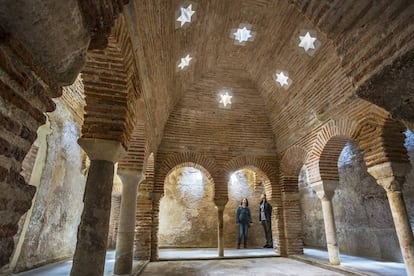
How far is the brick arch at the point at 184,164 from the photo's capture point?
895 cm

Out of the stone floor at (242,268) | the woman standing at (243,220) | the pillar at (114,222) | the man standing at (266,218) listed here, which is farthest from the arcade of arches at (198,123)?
the man standing at (266,218)

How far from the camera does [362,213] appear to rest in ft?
28.5

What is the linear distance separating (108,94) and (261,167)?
7063 mm

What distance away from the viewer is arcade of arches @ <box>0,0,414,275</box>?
1.62m

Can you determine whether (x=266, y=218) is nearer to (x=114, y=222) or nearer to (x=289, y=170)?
(x=289, y=170)

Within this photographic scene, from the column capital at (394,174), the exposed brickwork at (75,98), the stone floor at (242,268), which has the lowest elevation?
the stone floor at (242,268)

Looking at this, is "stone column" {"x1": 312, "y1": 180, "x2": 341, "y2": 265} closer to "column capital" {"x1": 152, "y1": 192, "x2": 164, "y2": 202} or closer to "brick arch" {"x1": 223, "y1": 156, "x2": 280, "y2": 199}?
"brick arch" {"x1": 223, "y1": 156, "x2": 280, "y2": 199}

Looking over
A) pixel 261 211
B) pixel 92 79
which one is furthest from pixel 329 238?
pixel 92 79

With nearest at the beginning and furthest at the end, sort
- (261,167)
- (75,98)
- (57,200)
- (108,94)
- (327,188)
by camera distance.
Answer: (108,94)
(57,200)
(327,188)
(75,98)
(261,167)

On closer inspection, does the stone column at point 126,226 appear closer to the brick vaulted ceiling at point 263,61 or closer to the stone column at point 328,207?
the brick vaulted ceiling at point 263,61

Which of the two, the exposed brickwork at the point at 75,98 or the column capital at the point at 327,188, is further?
the column capital at the point at 327,188

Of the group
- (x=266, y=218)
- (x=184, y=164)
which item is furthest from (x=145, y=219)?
(x=266, y=218)

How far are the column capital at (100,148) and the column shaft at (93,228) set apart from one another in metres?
0.20

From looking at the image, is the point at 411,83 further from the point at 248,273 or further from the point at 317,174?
the point at 317,174
